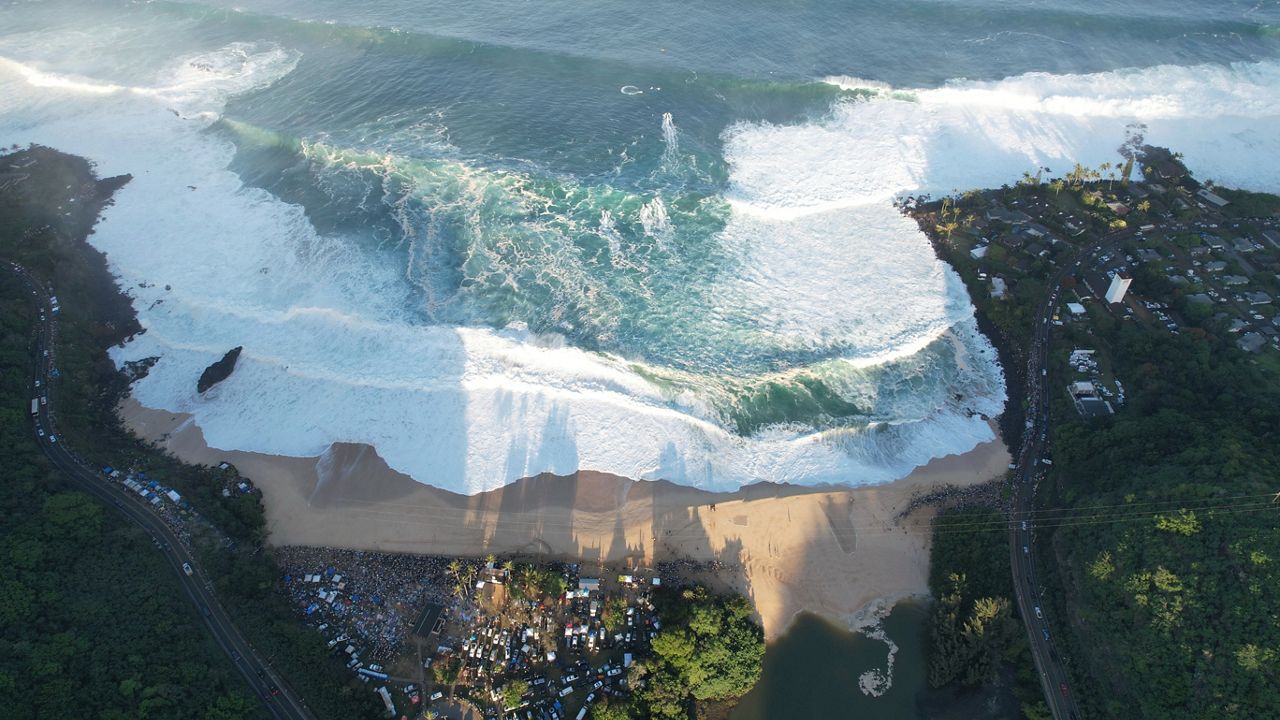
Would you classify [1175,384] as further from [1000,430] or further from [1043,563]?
[1043,563]

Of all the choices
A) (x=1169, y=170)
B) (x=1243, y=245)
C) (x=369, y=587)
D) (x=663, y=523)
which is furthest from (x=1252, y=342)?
(x=369, y=587)

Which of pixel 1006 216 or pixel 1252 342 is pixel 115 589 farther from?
pixel 1252 342

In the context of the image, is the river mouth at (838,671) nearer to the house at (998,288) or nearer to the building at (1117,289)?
the house at (998,288)

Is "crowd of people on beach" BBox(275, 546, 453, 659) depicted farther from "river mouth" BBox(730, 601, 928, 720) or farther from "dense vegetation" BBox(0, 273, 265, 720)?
"river mouth" BBox(730, 601, 928, 720)

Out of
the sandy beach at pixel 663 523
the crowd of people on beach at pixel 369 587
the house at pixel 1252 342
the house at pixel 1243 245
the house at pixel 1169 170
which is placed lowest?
the crowd of people on beach at pixel 369 587

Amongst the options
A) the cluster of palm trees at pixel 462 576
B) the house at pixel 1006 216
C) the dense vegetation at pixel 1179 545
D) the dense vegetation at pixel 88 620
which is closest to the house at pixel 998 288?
the house at pixel 1006 216
